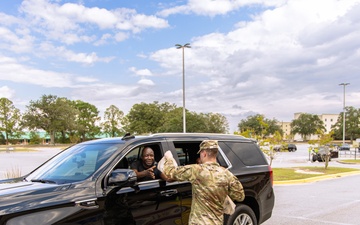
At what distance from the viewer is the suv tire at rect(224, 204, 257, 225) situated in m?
4.84

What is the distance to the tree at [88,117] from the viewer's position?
99294 mm

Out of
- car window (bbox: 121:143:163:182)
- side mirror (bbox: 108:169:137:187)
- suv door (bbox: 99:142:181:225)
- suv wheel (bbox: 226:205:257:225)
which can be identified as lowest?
suv wheel (bbox: 226:205:257:225)

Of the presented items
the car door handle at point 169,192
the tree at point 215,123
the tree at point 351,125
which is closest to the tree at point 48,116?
the tree at point 215,123

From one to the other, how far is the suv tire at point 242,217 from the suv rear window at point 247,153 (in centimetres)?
70

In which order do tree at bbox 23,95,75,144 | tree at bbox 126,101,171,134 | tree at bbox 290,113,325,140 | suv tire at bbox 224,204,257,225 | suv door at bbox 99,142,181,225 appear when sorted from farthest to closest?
tree at bbox 290,113,325,140 < tree at bbox 126,101,171,134 < tree at bbox 23,95,75,144 < suv tire at bbox 224,204,257,225 < suv door at bbox 99,142,181,225

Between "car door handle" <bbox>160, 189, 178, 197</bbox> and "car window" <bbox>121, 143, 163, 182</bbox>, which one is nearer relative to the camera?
"car door handle" <bbox>160, 189, 178, 197</bbox>

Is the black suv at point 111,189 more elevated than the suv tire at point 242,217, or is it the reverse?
the black suv at point 111,189

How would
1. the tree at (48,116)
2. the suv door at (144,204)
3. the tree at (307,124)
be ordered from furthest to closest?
the tree at (307,124) < the tree at (48,116) < the suv door at (144,204)

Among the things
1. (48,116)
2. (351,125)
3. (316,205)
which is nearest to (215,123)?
(48,116)

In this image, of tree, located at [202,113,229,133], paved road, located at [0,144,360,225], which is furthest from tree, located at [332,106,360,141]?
paved road, located at [0,144,360,225]

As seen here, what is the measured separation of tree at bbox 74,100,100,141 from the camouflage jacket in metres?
97.4

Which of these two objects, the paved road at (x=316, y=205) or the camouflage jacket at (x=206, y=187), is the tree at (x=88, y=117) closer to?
the paved road at (x=316, y=205)

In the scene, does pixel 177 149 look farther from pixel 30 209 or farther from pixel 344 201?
pixel 344 201

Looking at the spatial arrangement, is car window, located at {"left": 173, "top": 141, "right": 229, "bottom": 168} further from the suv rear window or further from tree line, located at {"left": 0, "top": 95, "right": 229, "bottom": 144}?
tree line, located at {"left": 0, "top": 95, "right": 229, "bottom": 144}
